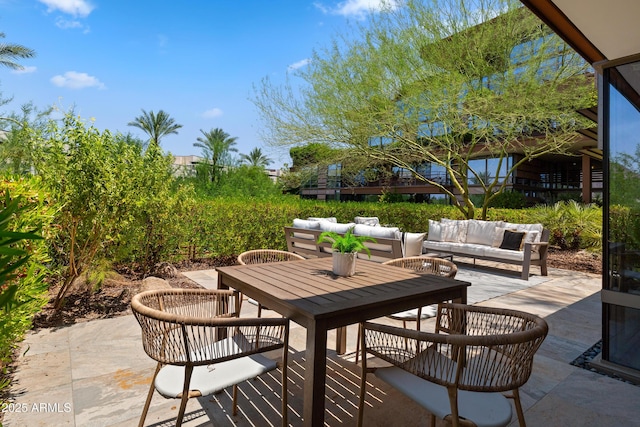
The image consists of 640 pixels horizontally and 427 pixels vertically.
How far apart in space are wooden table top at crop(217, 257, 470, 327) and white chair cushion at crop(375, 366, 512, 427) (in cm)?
34

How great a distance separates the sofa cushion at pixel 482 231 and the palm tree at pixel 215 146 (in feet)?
55.2

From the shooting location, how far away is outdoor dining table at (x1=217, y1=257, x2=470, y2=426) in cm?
172

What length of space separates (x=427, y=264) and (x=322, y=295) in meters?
1.67

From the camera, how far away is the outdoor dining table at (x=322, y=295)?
5.64 ft

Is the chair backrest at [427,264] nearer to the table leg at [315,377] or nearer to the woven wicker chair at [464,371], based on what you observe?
the woven wicker chair at [464,371]

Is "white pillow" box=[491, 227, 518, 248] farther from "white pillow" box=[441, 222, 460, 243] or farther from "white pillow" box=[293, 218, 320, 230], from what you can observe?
"white pillow" box=[293, 218, 320, 230]

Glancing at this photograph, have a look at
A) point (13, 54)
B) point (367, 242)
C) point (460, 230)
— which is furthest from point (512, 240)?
point (13, 54)

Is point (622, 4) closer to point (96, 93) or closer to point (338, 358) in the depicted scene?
point (338, 358)

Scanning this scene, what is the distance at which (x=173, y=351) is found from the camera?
5.73 feet

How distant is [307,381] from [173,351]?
2.24ft

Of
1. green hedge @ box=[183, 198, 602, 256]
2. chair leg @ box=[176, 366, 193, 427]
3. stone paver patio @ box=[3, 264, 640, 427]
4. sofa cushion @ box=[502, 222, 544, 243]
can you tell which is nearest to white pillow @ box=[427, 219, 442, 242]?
sofa cushion @ box=[502, 222, 544, 243]

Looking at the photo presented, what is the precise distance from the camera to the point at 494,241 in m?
7.32

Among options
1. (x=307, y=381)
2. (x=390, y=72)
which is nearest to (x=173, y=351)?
(x=307, y=381)

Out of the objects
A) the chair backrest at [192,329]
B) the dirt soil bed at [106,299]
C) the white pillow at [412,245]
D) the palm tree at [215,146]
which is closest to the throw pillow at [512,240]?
the white pillow at [412,245]
